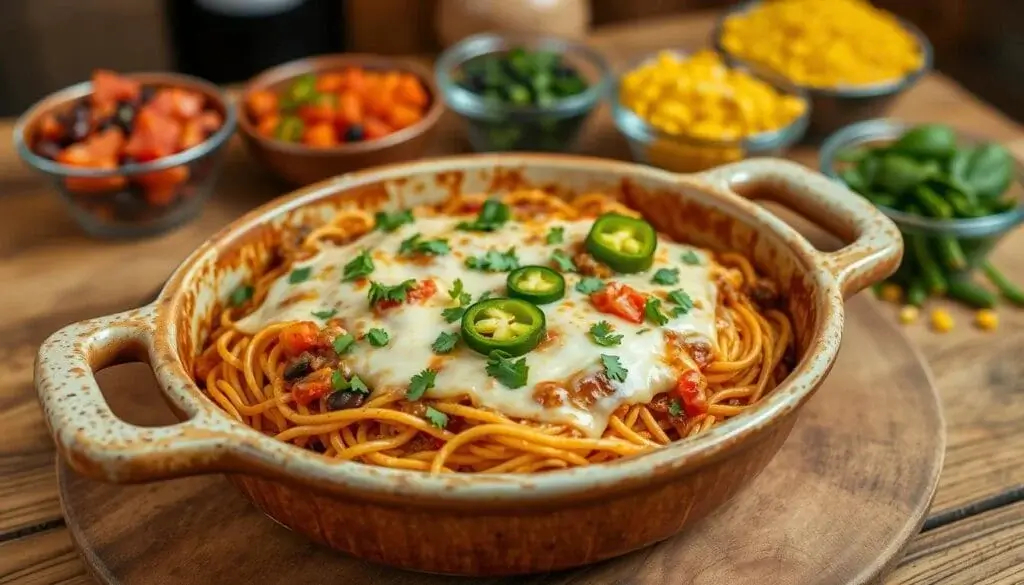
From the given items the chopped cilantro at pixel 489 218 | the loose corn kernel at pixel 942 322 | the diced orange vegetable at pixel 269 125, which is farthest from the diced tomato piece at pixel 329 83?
the loose corn kernel at pixel 942 322

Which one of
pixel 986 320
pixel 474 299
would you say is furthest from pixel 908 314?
pixel 474 299

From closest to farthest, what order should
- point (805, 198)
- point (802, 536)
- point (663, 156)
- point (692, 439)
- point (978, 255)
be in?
point (692, 439) → point (802, 536) → point (805, 198) → point (978, 255) → point (663, 156)

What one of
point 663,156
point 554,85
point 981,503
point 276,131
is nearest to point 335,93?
point 276,131

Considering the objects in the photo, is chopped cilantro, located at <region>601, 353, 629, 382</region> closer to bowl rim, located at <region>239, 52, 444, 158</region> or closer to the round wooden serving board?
the round wooden serving board

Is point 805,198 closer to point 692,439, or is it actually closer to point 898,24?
point 692,439

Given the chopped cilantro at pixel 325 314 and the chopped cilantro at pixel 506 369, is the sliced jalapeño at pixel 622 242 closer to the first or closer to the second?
the chopped cilantro at pixel 506 369

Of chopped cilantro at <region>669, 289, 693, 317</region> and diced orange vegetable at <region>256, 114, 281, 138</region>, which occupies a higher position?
chopped cilantro at <region>669, 289, 693, 317</region>

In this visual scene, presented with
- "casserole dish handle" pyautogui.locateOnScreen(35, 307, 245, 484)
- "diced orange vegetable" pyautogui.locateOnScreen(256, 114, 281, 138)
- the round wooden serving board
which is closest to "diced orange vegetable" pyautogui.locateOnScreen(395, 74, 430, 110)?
"diced orange vegetable" pyautogui.locateOnScreen(256, 114, 281, 138)
